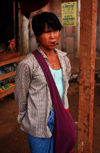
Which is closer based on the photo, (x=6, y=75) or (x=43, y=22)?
(x=43, y=22)

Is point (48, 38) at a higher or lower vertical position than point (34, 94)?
higher

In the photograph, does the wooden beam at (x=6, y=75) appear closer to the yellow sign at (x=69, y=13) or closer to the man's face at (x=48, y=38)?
A: the man's face at (x=48, y=38)

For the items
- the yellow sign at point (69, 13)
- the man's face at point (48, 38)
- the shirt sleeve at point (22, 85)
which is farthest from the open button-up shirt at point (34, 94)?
the yellow sign at point (69, 13)

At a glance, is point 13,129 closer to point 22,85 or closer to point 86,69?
point 22,85

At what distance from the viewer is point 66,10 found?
8.37m

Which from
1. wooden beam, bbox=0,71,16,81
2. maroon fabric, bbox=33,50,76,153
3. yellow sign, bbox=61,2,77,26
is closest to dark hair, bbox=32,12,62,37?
maroon fabric, bbox=33,50,76,153

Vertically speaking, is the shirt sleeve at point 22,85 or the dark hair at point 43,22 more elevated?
the dark hair at point 43,22

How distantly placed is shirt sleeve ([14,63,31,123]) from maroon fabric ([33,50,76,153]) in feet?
0.53

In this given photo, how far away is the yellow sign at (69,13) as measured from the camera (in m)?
8.20

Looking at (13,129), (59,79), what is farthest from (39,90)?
(13,129)

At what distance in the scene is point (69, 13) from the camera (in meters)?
8.34

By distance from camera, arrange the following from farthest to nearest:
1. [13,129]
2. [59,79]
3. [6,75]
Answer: [6,75]
[13,129]
[59,79]

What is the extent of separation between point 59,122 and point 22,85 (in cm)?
49

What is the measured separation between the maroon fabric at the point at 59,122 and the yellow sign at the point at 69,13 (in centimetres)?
674
